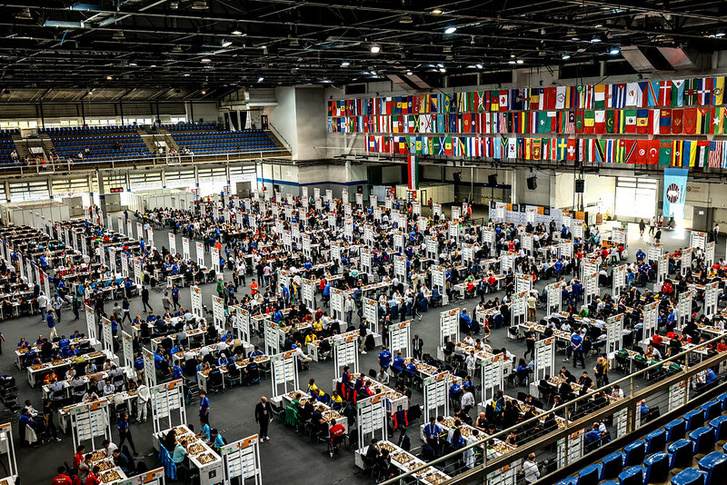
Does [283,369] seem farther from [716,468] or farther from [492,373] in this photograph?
[716,468]

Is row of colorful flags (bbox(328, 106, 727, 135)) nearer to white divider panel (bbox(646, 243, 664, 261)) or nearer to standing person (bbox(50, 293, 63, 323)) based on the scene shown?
white divider panel (bbox(646, 243, 664, 261))

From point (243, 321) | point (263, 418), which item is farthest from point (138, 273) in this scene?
point (263, 418)

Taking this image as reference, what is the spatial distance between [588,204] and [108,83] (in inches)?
1413

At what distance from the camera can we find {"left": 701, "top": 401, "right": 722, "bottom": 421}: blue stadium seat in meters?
11.5

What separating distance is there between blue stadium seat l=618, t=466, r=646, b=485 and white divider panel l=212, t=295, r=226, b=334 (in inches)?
663

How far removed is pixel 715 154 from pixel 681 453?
92.0 ft

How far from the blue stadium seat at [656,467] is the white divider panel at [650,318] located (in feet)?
39.7

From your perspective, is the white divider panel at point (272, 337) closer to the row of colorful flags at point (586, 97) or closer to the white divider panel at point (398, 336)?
the white divider panel at point (398, 336)

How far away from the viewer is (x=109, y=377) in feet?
61.8

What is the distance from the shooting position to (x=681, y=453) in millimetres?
10031

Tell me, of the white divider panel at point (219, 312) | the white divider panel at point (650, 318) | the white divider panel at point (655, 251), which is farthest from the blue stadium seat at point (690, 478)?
the white divider panel at point (655, 251)

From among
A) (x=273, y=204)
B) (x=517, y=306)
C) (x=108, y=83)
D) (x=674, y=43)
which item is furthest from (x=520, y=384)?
(x=108, y=83)

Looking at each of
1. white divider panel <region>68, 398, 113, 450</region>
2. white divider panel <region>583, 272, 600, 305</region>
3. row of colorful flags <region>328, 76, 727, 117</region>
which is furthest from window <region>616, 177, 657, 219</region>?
white divider panel <region>68, 398, 113, 450</region>

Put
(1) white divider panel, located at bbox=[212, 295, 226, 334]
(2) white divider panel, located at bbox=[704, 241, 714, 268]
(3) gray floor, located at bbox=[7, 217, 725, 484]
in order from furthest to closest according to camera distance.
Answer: (2) white divider panel, located at bbox=[704, 241, 714, 268], (1) white divider panel, located at bbox=[212, 295, 226, 334], (3) gray floor, located at bbox=[7, 217, 725, 484]
